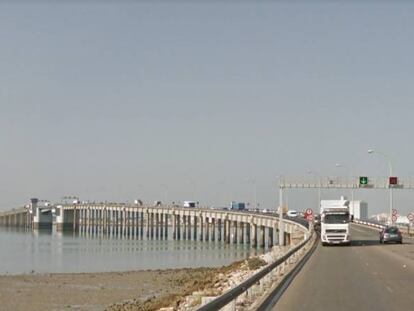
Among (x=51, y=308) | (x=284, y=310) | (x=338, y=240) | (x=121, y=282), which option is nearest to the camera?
(x=284, y=310)

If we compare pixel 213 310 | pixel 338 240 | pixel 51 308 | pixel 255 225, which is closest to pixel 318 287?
pixel 213 310

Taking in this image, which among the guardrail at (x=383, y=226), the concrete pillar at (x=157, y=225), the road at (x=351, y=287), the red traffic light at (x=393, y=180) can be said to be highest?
the red traffic light at (x=393, y=180)

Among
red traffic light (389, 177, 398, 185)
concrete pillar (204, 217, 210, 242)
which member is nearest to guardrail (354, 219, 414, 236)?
red traffic light (389, 177, 398, 185)

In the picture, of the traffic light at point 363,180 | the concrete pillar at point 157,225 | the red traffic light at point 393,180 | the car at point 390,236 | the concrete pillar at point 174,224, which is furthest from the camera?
the concrete pillar at point 157,225

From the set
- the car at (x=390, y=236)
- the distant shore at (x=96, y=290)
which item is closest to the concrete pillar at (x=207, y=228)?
the car at (x=390, y=236)

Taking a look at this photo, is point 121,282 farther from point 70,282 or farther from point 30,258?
point 30,258

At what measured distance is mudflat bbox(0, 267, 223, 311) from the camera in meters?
33.7

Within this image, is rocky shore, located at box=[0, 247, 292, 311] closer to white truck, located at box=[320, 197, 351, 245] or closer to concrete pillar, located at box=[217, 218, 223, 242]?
white truck, located at box=[320, 197, 351, 245]

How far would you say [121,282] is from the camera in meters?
47.5

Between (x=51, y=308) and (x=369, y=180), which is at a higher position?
(x=369, y=180)

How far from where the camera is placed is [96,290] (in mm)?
41688

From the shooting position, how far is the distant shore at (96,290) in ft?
111

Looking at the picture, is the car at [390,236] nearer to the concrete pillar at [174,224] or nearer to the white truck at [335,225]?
the white truck at [335,225]

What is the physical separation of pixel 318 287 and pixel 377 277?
535cm
